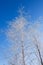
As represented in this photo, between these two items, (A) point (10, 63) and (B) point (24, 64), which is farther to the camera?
(A) point (10, 63)

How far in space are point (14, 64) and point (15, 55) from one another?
5.62ft

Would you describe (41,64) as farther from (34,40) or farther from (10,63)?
(10,63)

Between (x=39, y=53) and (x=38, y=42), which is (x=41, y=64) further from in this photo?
(x=38, y=42)

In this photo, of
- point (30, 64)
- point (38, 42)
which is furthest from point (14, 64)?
point (38, 42)

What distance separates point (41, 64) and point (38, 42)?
344 centimetres

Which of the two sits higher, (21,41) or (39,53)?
(21,41)

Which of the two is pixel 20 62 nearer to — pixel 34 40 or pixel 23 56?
→ pixel 23 56

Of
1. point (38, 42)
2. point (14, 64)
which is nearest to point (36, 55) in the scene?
point (38, 42)

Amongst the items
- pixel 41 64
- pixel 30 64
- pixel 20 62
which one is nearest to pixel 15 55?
pixel 20 62

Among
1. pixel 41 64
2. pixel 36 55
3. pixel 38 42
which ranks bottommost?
pixel 41 64

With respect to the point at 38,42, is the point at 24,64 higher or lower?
lower

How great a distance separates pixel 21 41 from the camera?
22.6 meters

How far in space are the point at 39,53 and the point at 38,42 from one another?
1742 mm

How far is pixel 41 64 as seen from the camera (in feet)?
70.5
